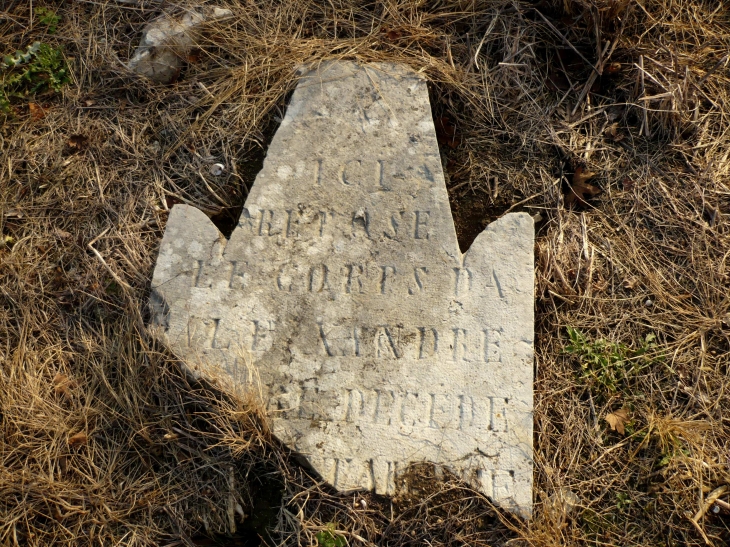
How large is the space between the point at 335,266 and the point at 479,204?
33.6 inches

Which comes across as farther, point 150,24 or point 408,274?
point 150,24

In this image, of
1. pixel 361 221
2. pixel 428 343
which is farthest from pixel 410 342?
pixel 361 221

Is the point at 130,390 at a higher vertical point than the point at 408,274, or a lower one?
lower

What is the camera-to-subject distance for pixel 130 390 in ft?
9.01

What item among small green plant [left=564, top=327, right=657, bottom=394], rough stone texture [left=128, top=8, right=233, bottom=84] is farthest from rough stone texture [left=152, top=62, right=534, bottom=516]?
rough stone texture [left=128, top=8, right=233, bottom=84]

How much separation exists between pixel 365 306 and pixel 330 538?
980 mm

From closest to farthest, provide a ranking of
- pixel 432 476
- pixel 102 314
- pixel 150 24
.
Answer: pixel 432 476 → pixel 102 314 → pixel 150 24

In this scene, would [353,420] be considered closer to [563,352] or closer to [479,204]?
[563,352]

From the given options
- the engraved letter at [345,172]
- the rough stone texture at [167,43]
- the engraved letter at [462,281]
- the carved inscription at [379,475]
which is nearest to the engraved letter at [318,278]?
the engraved letter at [345,172]

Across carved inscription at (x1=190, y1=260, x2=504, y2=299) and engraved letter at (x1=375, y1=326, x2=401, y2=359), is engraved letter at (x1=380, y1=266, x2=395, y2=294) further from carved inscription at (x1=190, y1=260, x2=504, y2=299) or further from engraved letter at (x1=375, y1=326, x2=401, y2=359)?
engraved letter at (x1=375, y1=326, x2=401, y2=359)

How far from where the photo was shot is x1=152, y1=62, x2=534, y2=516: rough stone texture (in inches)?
98.5

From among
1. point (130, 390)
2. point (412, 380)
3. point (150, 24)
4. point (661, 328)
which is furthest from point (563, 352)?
point (150, 24)

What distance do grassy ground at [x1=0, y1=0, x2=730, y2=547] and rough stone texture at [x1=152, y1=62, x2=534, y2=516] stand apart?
172 mm

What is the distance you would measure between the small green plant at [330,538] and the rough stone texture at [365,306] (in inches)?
7.7
